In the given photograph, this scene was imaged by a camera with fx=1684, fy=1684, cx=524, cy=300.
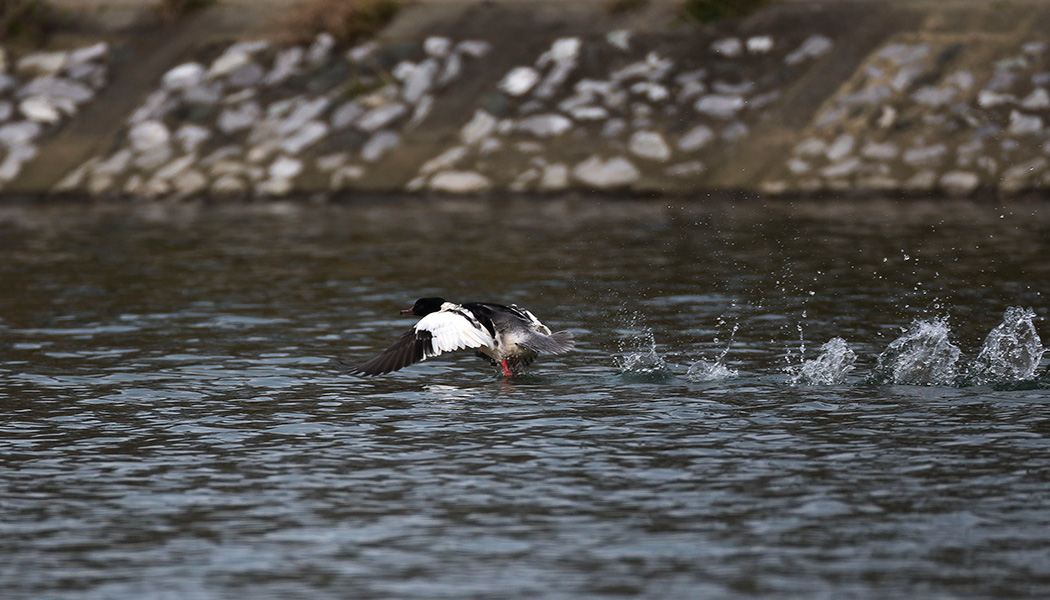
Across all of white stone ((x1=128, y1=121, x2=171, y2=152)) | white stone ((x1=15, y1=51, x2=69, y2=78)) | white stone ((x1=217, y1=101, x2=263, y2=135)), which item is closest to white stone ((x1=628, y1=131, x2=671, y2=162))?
white stone ((x1=217, y1=101, x2=263, y2=135))

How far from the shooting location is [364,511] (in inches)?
335

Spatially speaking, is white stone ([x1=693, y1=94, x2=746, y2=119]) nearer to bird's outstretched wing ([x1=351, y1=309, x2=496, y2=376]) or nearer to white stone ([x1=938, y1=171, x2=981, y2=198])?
white stone ([x1=938, y1=171, x2=981, y2=198])

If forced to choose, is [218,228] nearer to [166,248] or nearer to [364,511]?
[166,248]

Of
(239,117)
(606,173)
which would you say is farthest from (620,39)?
(239,117)

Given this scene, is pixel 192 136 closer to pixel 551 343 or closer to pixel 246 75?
pixel 246 75

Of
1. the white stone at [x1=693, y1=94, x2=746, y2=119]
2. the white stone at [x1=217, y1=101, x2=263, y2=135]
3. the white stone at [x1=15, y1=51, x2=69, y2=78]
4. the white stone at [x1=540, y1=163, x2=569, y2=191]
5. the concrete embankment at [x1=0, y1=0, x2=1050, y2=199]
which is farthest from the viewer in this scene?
the white stone at [x1=15, y1=51, x2=69, y2=78]

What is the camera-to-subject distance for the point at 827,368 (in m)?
12.3

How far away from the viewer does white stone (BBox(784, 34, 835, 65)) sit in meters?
26.8

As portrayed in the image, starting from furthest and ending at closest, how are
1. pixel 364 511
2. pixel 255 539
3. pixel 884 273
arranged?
pixel 884 273 → pixel 364 511 → pixel 255 539

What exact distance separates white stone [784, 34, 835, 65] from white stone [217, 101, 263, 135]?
9.04 metres

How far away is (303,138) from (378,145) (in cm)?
142

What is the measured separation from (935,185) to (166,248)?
10.8m

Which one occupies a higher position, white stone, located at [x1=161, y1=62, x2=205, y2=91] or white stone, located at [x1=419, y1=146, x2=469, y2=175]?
white stone, located at [x1=161, y1=62, x2=205, y2=91]

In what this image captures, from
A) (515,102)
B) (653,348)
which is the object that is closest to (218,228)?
(515,102)
